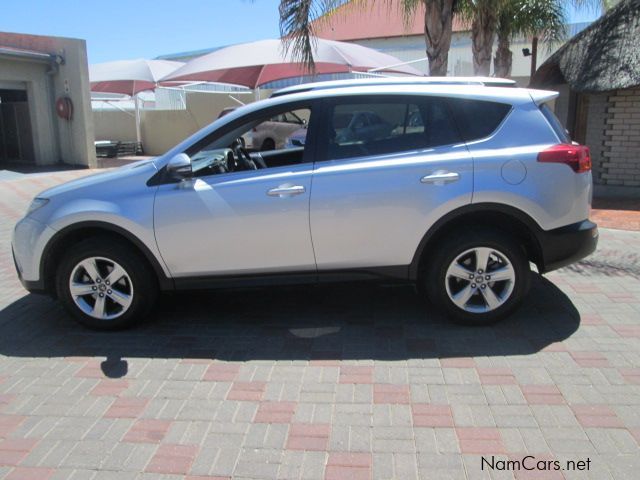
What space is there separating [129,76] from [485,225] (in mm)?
23807

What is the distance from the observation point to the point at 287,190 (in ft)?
13.9

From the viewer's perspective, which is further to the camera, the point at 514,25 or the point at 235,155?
the point at 514,25

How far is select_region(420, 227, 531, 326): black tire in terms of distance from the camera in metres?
4.28

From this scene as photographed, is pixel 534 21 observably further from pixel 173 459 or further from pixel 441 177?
pixel 173 459

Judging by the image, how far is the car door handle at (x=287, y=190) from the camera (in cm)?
422

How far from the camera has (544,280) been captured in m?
5.59

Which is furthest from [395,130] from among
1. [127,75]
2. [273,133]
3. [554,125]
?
[127,75]

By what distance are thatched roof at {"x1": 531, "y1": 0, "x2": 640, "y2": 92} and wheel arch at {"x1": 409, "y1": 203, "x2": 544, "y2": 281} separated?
6621mm

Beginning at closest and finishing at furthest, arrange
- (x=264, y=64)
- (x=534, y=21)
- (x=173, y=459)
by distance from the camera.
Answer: (x=173, y=459)
(x=534, y=21)
(x=264, y=64)

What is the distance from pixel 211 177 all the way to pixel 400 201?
4.65 feet

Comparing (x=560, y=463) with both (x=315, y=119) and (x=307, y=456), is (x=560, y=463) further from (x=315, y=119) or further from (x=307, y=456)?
(x=315, y=119)

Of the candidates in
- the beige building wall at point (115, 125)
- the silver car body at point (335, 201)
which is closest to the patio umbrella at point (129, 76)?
the beige building wall at point (115, 125)

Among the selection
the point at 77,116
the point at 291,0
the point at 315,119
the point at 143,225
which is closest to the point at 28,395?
the point at 143,225

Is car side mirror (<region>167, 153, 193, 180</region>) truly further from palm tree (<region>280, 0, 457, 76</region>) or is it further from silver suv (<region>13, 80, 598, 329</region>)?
palm tree (<region>280, 0, 457, 76</region>)
